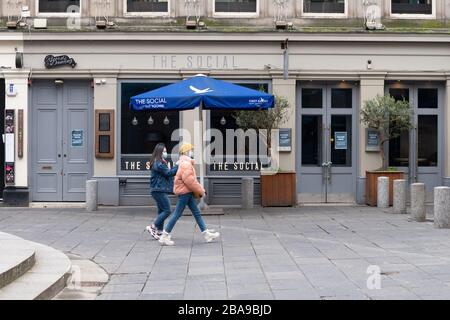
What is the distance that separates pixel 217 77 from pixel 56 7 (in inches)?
187

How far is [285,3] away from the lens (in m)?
17.5

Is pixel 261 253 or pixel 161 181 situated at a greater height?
pixel 161 181

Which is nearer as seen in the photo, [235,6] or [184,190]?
[184,190]

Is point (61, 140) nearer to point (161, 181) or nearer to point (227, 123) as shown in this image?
point (227, 123)

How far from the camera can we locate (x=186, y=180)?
1087 centimetres

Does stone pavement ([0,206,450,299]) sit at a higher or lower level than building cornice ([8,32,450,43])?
lower

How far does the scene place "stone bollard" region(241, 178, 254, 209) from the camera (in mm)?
16453

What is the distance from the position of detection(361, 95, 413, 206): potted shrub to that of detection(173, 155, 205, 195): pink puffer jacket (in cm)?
729

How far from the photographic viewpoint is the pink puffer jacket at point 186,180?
10.9m

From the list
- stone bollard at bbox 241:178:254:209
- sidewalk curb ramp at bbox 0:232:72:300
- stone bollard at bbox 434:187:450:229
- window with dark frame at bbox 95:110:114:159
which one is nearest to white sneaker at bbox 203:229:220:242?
sidewalk curb ramp at bbox 0:232:72:300

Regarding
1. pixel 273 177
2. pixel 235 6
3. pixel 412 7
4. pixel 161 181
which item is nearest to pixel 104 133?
pixel 273 177

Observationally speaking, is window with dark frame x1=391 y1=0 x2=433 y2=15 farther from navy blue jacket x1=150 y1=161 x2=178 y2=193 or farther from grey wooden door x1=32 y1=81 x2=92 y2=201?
navy blue jacket x1=150 y1=161 x2=178 y2=193

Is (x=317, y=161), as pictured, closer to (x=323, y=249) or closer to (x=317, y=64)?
(x=317, y=64)

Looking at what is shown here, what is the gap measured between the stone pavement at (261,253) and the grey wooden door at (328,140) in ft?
5.95
